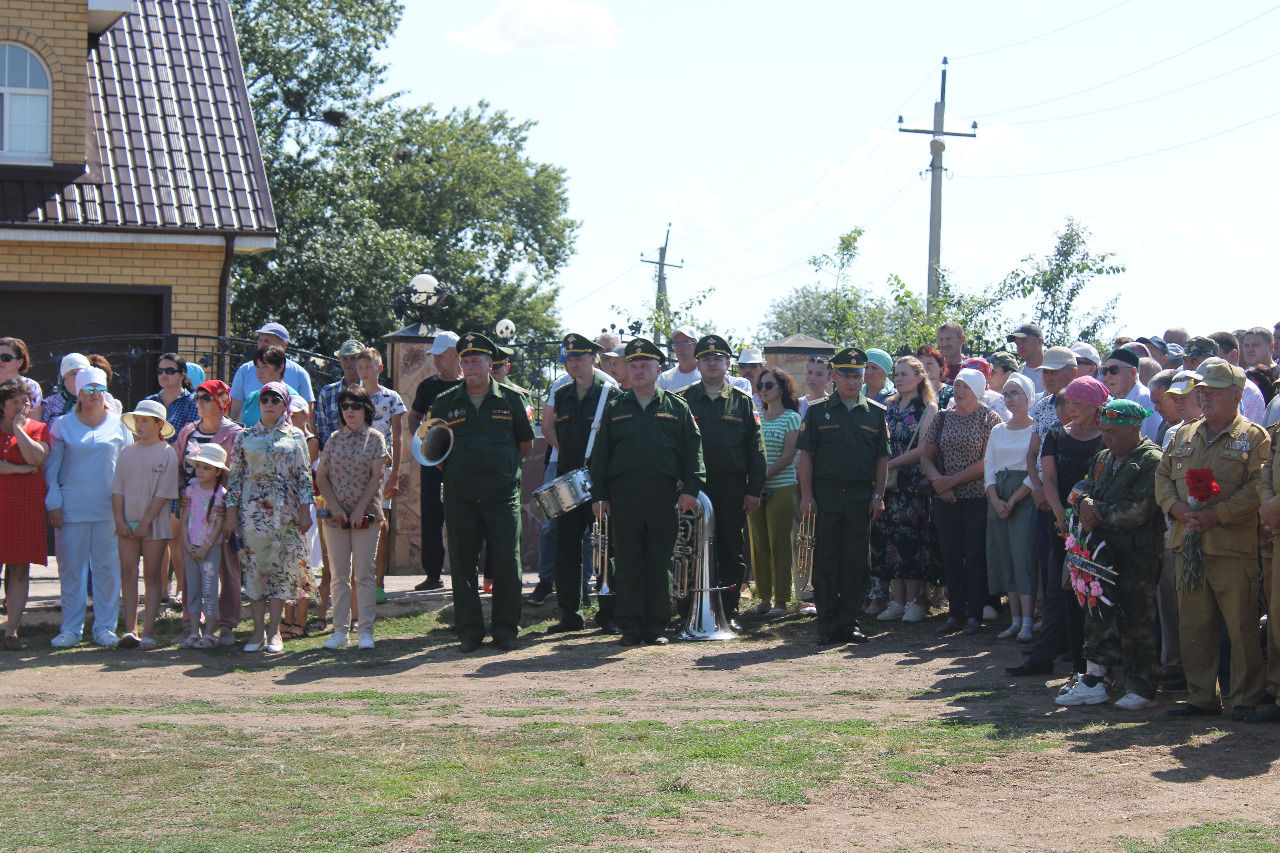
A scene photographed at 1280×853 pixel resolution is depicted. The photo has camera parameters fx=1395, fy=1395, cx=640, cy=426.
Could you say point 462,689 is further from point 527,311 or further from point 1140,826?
point 527,311

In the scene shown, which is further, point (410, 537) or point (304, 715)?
point (410, 537)

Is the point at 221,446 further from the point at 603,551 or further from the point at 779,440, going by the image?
the point at 779,440

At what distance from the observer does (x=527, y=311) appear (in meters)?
47.5

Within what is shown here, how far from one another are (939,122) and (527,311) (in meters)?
22.1

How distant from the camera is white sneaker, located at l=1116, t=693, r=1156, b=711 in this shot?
7992mm

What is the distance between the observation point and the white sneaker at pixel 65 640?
10125 millimetres

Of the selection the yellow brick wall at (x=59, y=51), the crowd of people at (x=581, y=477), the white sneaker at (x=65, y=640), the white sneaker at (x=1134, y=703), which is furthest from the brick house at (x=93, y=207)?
the white sneaker at (x=1134, y=703)

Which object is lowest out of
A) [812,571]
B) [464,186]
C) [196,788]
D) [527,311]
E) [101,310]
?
[196,788]

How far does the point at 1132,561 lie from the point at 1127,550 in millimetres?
70

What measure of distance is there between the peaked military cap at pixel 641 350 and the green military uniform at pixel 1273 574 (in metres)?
4.21

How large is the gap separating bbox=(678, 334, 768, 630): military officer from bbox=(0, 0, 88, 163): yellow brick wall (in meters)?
10.8

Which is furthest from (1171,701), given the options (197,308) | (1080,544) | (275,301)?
(275,301)

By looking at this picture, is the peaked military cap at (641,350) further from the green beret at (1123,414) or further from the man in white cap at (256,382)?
the green beret at (1123,414)

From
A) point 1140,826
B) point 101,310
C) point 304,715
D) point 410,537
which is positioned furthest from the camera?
point 101,310
